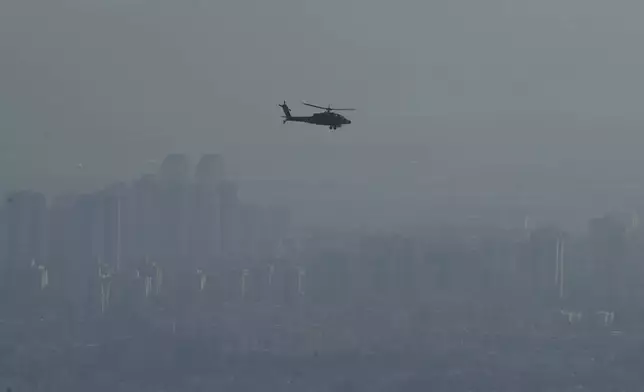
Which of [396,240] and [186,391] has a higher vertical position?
[396,240]

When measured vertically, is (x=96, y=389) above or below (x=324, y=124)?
below

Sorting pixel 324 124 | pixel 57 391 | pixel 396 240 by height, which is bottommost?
pixel 57 391

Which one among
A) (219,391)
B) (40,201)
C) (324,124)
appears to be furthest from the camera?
(219,391)

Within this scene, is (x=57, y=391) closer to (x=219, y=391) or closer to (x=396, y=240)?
(x=219, y=391)

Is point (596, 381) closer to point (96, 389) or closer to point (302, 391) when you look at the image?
point (302, 391)

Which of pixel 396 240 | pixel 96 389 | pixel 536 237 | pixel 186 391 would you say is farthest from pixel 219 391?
pixel 536 237

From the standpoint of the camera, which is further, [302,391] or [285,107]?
[302,391]

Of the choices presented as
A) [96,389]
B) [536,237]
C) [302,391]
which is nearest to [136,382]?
[96,389]

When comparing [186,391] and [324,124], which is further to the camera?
[186,391]

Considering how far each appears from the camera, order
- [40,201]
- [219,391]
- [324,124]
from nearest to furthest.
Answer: [324,124] → [40,201] → [219,391]
